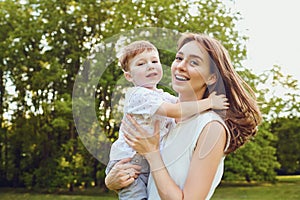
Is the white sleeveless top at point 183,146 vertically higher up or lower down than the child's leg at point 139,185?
higher up

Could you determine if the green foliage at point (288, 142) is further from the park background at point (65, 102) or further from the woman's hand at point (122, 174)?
the woman's hand at point (122, 174)

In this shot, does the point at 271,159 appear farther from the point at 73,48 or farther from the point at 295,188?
the point at 73,48

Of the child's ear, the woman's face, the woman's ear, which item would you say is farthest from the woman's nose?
the child's ear

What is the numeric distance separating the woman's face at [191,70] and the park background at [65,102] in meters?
12.1

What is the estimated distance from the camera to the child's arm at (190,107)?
198 cm

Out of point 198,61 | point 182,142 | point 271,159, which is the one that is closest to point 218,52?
point 198,61

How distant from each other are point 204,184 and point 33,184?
14.9 meters

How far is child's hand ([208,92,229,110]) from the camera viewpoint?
2002 millimetres

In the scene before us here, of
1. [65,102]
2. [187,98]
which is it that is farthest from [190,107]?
[65,102]

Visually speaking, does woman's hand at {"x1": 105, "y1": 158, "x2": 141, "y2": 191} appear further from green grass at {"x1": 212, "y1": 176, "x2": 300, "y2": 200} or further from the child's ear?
green grass at {"x1": 212, "y1": 176, "x2": 300, "y2": 200}

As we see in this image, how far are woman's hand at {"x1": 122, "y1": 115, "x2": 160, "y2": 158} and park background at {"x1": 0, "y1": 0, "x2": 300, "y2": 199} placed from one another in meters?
12.0

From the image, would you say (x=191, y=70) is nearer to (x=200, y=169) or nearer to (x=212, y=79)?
(x=212, y=79)

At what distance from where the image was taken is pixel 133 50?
224cm

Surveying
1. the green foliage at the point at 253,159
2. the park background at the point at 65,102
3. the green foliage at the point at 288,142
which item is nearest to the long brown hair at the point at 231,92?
the park background at the point at 65,102
